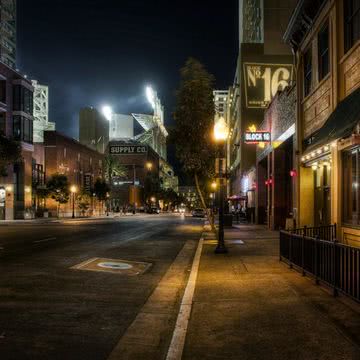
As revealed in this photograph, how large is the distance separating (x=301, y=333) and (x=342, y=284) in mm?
2360

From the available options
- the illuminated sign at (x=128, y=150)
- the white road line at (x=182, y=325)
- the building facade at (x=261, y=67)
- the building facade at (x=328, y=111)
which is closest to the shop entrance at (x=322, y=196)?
the building facade at (x=328, y=111)

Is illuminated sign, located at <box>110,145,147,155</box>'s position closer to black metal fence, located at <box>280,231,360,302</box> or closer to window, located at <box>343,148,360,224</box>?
window, located at <box>343,148,360,224</box>

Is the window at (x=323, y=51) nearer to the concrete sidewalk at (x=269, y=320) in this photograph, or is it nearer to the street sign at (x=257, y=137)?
the concrete sidewalk at (x=269, y=320)

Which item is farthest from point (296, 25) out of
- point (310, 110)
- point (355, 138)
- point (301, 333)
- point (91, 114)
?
point (91, 114)

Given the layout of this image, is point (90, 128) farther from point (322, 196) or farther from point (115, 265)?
point (115, 265)

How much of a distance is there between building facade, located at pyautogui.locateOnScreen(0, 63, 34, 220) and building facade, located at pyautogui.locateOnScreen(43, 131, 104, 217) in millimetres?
8201

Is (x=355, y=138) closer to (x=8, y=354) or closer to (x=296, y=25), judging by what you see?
(x=8, y=354)

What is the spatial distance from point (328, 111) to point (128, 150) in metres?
140

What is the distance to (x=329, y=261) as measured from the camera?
960cm

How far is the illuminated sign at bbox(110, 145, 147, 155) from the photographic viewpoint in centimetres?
15588

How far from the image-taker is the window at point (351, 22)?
50.2 ft

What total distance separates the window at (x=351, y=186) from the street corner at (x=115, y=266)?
6016 millimetres

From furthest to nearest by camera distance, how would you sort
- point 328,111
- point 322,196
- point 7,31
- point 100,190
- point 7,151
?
point 7,31, point 100,190, point 7,151, point 322,196, point 328,111

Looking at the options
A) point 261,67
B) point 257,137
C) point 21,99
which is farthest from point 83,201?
point 257,137
